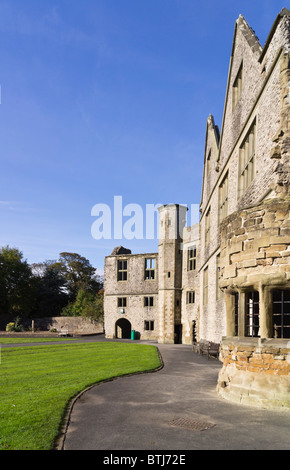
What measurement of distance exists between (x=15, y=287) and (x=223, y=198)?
1564 inches

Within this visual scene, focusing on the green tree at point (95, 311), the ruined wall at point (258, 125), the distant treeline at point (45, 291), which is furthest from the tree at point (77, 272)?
the ruined wall at point (258, 125)

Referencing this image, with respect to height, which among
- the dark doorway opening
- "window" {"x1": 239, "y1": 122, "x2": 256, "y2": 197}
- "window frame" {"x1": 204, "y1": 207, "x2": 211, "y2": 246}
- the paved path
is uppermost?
"window" {"x1": 239, "y1": 122, "x2": 256, "y2": 197}

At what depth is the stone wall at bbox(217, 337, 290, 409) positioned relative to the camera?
8.02m

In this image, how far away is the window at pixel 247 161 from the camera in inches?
526

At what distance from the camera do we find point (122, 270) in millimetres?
38500

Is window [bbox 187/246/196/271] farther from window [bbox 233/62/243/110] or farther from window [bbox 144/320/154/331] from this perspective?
window [bbox 233/62/243/110]

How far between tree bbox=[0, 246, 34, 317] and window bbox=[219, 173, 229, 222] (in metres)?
37.9

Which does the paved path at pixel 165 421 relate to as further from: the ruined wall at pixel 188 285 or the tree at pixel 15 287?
the tree at pixel 15 287

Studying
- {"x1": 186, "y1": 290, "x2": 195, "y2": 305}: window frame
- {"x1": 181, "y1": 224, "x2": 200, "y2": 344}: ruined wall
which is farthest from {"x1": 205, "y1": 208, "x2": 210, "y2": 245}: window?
{"x1": 186, "y1": 290, "x2": 195, "y2": 305}: window frame

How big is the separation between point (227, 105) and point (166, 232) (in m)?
17.7

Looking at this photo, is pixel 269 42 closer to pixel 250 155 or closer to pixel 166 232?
pixel 250 155

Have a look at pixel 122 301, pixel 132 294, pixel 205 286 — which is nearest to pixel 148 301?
pixel 132 294
